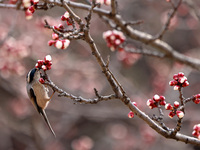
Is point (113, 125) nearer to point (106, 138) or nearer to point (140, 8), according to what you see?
point (106, 138)

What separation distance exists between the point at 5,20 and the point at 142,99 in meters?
4.93

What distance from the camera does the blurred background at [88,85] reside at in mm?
6384

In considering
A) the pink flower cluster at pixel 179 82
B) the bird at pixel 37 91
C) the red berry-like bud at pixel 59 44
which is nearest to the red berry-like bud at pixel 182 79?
the pink flower cluster at pixel 179 82

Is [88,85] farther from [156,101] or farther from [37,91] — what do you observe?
[156,101]

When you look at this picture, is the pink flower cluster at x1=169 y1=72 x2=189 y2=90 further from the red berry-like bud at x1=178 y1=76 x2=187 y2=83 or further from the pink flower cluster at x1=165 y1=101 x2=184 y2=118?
the pink flower cluster at x1=165 y1=101 x2=184 y2=118

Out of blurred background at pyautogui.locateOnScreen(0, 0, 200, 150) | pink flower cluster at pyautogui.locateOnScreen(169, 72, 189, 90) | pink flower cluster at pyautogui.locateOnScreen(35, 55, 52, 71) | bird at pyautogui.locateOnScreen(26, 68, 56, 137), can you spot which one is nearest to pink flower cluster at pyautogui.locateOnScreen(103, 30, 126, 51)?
bird at pyautogui.locateOnScreen(26, 68, 56, 137)

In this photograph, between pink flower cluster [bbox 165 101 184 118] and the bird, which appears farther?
the bird

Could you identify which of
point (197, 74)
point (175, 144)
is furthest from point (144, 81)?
point (175, 144)

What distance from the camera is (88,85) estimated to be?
794cm

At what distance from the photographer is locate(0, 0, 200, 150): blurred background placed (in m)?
6.38

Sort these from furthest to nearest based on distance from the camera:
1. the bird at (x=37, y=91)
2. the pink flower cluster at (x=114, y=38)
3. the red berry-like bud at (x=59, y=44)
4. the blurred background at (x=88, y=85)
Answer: the blurred background at (x=88, y=85)
the bird at (x=37, y=91)
the pink flower cluster at (x=114, y=38)
the red berry-like bud at (x=59, y=44)

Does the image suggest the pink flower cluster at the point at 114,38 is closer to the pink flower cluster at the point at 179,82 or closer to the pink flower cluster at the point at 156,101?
the pink flower cluster at the point at 156,101

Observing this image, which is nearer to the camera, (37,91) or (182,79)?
(182,79)

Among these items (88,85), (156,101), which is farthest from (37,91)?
(88,85)
